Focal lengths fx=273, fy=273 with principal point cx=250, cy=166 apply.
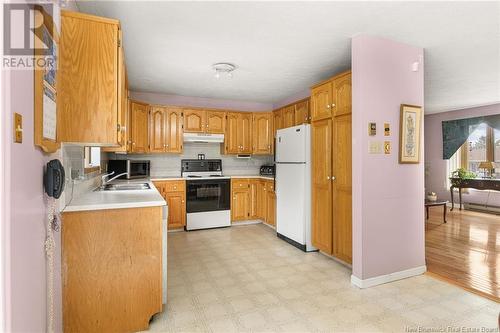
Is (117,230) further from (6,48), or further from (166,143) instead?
(166,143)

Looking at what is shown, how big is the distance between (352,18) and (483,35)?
4.64 feet

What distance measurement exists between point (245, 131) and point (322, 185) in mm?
2240

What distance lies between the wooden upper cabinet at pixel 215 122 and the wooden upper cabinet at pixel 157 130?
2.44 ft

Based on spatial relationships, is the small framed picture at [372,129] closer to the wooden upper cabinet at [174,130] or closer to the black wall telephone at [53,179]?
the black wall telephone at [53,179]

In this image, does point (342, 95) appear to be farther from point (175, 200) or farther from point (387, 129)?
point (175, 200)

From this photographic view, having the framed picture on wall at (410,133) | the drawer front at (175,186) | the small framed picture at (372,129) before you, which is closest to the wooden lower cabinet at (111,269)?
the small framed picture at (372,129)

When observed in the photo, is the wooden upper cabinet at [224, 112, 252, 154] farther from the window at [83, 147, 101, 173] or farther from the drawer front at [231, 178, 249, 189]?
the window at [83, 147, 101, 173]

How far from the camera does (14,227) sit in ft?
3.32

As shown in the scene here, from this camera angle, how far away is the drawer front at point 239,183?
491 centimetres

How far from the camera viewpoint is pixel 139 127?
4410 mm

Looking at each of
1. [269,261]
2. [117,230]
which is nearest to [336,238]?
[269,261]

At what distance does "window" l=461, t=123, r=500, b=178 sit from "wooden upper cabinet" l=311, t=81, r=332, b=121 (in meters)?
5.01

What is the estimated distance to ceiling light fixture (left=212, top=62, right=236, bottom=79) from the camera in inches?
130

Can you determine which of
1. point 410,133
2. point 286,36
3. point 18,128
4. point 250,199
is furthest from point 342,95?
point 18,128
